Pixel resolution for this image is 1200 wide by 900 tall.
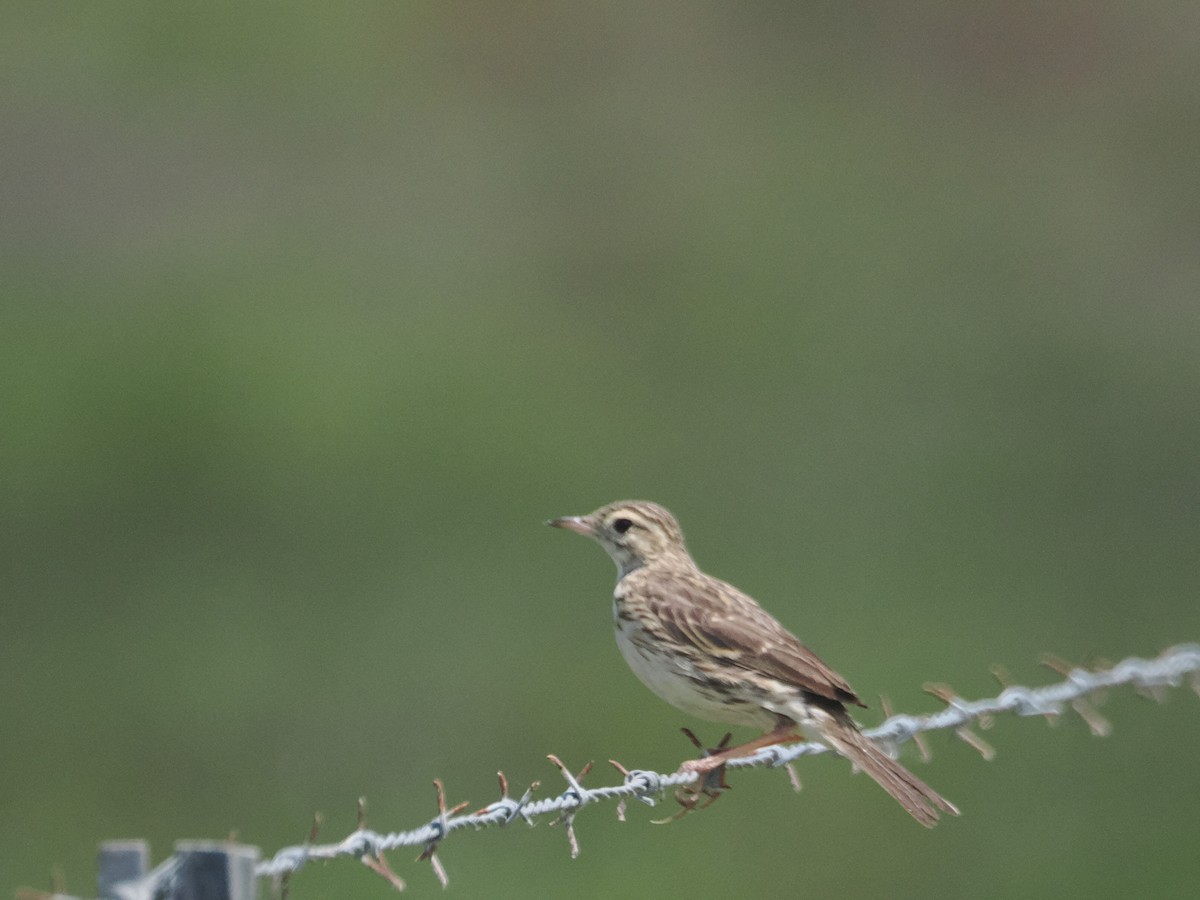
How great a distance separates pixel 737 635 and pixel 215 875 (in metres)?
4.43

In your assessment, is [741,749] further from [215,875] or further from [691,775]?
[215,875]

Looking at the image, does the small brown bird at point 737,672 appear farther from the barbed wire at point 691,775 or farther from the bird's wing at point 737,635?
the barbed wire at point 691,775

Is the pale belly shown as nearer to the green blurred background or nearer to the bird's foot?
the bird's foot

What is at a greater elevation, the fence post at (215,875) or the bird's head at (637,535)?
the bird's head at (637,535)

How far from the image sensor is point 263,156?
31.8 metres

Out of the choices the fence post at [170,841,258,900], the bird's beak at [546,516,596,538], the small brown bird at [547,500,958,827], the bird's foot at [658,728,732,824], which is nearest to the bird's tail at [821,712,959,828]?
the small brown bird at [547,500,958,827]

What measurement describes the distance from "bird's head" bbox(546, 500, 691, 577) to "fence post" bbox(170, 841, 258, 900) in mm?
5447

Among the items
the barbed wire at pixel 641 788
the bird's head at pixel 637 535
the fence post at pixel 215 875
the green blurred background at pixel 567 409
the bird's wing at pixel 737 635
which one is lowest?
the fence post at pixel 215 875

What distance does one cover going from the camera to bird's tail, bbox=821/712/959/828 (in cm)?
794

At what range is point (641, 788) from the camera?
7.27m

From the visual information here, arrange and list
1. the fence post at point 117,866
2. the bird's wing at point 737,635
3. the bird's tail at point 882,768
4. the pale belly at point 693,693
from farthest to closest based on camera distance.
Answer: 1. the pale belly at point 693,693
2. the bird's wing at point 737,635
3. the bird's tail at point 882,768
4. the fence post at point 117,866

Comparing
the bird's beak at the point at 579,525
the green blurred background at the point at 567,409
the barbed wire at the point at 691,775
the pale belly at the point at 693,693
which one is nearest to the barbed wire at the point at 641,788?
the barbed wire at the point at 691,775

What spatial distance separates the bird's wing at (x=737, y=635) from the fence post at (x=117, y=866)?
4.08m

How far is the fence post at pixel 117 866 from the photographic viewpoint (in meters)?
4.44
